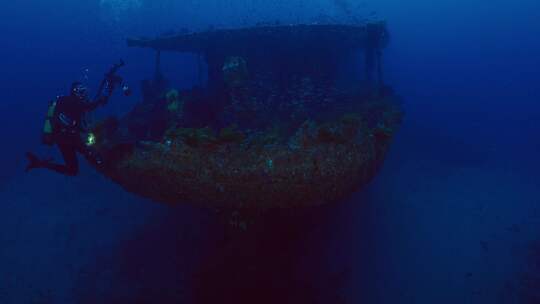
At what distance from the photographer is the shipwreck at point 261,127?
511 centimetres

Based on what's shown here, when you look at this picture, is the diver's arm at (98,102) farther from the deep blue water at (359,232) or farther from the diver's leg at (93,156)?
the deep blue water at (359,232)

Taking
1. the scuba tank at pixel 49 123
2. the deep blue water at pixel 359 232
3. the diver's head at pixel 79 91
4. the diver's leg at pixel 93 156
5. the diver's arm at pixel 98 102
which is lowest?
the deep blue water at pixel 359 232

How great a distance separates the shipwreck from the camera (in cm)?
511

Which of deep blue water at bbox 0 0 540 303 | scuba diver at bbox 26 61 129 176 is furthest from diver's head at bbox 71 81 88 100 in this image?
deep blue water at bbox 0 0 540 303

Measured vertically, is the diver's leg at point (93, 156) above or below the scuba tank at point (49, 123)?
below

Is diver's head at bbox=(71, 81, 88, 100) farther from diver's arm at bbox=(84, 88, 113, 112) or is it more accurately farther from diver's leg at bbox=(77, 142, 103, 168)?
diver's leg at bbox=(77, 142, 103, 168)

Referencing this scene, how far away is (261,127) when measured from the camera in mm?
8430

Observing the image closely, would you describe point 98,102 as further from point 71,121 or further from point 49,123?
point 49,123

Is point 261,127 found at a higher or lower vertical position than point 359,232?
higher

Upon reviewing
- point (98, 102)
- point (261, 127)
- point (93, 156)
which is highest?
point (98, 102)

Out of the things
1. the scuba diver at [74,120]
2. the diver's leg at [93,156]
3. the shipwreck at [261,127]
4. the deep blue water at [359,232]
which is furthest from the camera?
the deep blue water at [359,232]

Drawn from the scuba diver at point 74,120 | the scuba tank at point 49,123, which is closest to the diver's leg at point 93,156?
the scuba diver at point 74,120

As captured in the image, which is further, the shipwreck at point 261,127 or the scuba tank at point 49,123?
the scuba tank at point 49,123

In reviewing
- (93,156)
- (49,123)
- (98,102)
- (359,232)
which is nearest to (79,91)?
(98,102)
